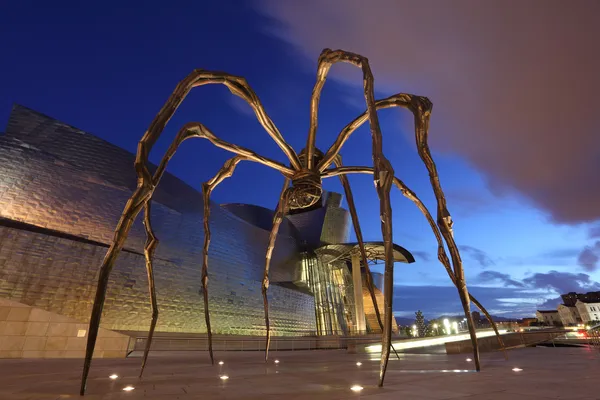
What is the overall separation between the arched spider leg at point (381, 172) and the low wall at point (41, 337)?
10468 mm

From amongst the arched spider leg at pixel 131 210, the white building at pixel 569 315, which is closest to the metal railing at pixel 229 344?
the arched spider leg at pixel 131 210

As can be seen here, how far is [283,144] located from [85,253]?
54.1 feet

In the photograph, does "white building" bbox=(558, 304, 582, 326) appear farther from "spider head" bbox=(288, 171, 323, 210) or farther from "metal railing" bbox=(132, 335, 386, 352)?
"spider head" bbox=(288, 171, 323, 210)


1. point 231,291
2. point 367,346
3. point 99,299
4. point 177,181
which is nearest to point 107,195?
point 177,181

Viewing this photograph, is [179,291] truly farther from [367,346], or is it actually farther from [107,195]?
[367,346]

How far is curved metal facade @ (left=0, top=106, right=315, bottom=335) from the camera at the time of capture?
14.4 metres

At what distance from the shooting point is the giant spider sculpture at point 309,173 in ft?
8.19

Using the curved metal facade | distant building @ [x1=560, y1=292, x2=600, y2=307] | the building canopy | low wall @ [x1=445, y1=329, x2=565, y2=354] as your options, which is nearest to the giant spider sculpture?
low wall @ [x1=445, y1=329, x2=565, y2=354]

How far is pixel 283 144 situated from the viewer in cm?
468

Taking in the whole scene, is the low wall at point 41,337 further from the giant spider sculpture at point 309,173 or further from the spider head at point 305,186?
the spider head at point 305,186

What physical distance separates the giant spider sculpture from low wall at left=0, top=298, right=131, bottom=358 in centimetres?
780

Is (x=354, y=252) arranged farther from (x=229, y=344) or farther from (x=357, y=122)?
(x=357, y=122)

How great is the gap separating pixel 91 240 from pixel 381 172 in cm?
1922

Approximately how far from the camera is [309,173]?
4.68 meters
